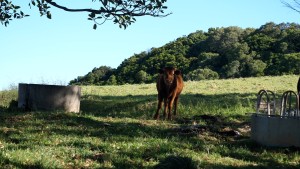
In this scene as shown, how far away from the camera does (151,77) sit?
5791 centimetres

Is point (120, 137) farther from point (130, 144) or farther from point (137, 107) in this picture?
point (137, 107)

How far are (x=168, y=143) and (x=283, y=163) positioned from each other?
237 cm

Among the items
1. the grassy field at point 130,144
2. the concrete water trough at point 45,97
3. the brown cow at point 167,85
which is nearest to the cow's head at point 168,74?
the brown cow at point 167,85

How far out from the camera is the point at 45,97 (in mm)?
15328

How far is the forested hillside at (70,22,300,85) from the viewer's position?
187 ft

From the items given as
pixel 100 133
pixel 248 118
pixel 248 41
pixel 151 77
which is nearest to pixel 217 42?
pixel 248 41

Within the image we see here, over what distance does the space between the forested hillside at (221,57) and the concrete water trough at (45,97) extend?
3931cm

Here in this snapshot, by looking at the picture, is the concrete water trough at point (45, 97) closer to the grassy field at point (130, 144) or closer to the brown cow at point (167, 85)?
the grassy field at point (130, 144)

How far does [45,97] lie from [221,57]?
50.9m

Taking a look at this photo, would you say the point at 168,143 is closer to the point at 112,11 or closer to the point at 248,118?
the point at 112,11

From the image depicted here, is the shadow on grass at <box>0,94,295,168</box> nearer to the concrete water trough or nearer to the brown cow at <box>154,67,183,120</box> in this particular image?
the brown cow at <box>154,67,183,120</box>

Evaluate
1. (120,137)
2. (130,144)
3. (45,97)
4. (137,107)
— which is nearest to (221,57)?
(137,107)

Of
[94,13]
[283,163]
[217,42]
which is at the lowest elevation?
[283,163]

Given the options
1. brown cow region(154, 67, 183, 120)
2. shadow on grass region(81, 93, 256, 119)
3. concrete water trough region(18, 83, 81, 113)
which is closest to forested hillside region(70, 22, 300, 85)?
shadow on grass region(81, 93, 256, 119)
